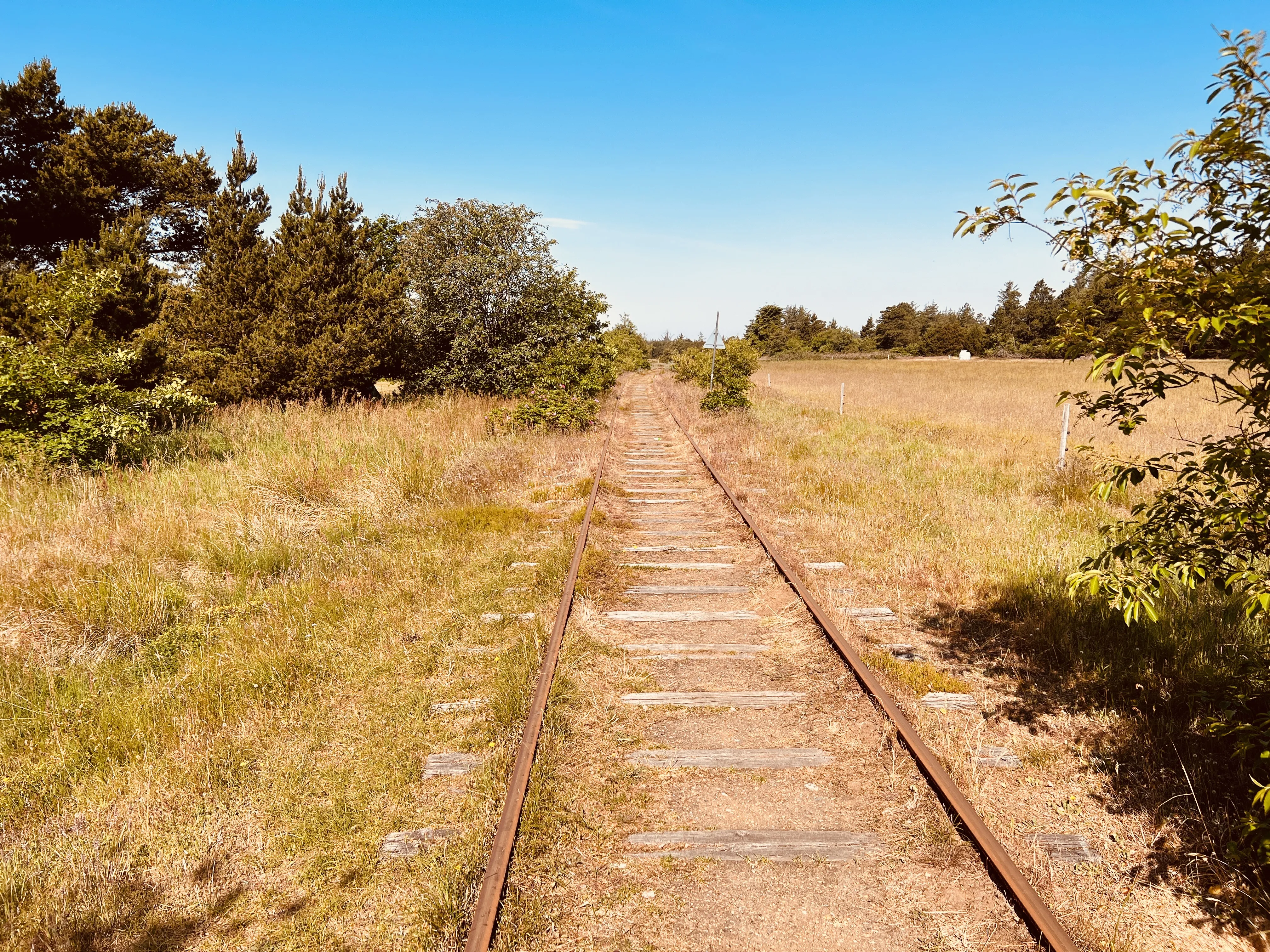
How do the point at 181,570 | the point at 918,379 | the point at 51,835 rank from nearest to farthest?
1. the point at 51,835
2. the point at 181,570
3. the point at 918,379

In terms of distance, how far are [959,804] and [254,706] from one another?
412 cm

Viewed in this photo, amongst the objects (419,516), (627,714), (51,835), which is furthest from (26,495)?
(627,714)

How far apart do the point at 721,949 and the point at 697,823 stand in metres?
0.66

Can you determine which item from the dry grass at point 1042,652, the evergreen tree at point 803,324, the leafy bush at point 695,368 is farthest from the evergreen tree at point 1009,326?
the dry grass at point 1042,652

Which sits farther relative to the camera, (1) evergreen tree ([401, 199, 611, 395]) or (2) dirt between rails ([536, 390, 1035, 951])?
(1) evergreen tree ([401, 199, 611, 395])

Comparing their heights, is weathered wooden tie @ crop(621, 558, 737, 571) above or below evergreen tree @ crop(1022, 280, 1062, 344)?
below

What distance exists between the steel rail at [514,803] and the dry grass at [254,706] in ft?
0.36

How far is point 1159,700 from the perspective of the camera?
3.99m

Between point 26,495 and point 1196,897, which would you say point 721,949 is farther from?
point 26,495

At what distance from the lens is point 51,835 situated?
3.04 meters

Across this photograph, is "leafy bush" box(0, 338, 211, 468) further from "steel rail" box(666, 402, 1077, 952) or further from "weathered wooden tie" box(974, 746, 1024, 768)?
"weathered wooden tie" box(974, 746, 1024, 768)

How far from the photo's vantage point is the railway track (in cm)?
257

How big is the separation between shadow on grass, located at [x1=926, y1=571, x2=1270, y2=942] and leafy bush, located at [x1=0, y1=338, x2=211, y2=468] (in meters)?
10.7

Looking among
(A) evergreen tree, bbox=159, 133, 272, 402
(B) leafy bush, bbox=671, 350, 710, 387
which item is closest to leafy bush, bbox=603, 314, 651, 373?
(B) leafy bush, bbox=671, 350, 710, 387
